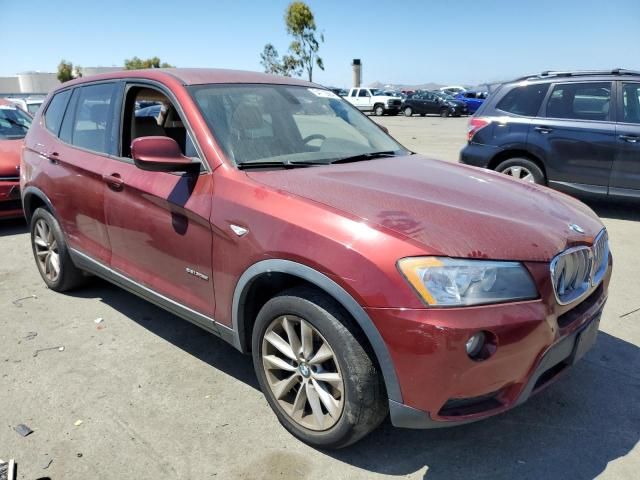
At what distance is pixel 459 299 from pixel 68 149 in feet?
10.8

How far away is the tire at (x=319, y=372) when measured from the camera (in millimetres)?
2252

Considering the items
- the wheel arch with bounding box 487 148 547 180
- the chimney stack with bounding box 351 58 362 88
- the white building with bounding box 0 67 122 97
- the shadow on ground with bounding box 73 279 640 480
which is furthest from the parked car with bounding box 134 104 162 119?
the white building with bounding box 0 67 122 97

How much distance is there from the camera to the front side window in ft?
21.0

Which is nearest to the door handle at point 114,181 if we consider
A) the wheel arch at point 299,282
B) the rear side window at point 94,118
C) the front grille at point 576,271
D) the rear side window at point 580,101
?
the rear side window at point 94,118

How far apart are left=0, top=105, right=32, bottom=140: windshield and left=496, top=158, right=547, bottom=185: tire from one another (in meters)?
6.79

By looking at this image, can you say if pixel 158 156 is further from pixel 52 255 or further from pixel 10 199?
pixel 10 199

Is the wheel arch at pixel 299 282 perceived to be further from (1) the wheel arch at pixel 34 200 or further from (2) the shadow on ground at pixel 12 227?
(2) the shadow on ground at pixel 12 227

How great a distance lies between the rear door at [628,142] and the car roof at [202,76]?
4.43 m

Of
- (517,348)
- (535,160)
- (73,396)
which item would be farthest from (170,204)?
(535,160)

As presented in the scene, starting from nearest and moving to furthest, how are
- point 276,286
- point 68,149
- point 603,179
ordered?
point 276,286 < point 68,149 < point 603,179

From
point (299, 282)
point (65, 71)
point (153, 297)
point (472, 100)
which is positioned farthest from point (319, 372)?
point (65, 71)

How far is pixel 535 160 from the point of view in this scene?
7094mm

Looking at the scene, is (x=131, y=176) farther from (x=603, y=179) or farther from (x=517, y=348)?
(x=603, y=179)

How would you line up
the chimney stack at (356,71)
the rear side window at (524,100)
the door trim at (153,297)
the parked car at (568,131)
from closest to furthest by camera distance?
the door trim at (153,297), the parked car at (568,131), the rear side window at (524,100), the chimney stack at (356,71)
